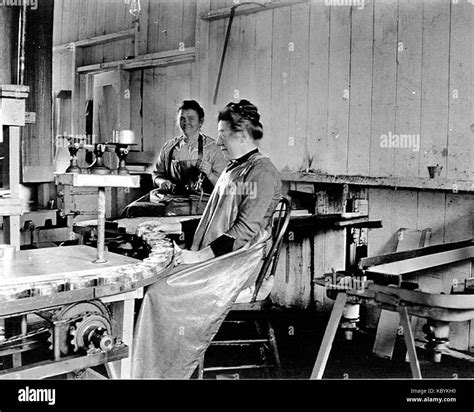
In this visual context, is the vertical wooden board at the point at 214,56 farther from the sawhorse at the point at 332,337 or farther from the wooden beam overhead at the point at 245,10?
the sawhorse at the point at 332,337

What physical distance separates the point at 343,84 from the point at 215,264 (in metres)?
1.28

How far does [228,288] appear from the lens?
1.94 metres

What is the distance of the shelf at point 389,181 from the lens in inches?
91.2

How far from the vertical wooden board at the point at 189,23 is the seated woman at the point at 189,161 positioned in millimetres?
451

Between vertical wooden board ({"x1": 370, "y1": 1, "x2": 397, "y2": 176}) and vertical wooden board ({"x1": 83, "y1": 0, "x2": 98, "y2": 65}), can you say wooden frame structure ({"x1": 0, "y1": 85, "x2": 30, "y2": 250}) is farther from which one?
vertical wooden board ({"x1": 83, "y1": 0, "x2": 98, "y2": 65})

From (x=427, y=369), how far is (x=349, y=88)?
4.26 ft

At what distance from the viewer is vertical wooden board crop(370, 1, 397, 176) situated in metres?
2.54

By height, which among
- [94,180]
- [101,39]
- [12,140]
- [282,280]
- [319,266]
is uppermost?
[101,39]

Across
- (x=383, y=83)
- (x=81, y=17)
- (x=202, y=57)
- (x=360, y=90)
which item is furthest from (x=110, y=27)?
(x=383, y=83)

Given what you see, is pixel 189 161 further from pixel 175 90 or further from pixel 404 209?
pixel 404 209

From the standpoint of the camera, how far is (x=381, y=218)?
2.66 metres

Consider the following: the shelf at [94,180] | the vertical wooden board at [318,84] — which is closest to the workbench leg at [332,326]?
the shelf at [94,180]

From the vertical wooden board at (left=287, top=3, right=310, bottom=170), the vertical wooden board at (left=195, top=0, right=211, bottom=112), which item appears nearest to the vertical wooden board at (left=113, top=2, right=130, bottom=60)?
the vertical wooden board at (left=195, top=0, right=211, bottom=112)
